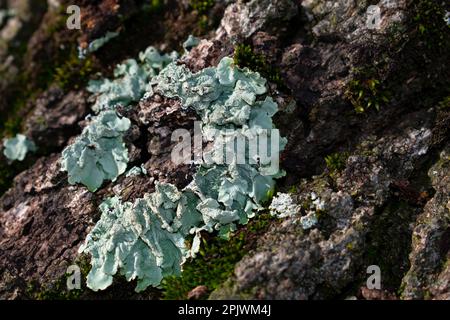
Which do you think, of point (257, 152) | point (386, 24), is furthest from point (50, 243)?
point (386, 24)

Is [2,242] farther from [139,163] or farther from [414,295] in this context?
[414,295]

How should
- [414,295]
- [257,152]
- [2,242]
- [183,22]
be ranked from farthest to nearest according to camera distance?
1. [183,22]
2. [2,242]
3. [257,152]
4. [414,295]

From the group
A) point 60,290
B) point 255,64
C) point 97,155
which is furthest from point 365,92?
point 60,290

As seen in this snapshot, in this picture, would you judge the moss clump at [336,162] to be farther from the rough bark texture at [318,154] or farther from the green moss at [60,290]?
the green moss at [60,290]

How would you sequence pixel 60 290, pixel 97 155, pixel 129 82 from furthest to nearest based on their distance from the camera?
pixel 129 82, pixel 97 155, pixel 60 290

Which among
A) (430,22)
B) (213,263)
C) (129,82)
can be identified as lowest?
(213,263)

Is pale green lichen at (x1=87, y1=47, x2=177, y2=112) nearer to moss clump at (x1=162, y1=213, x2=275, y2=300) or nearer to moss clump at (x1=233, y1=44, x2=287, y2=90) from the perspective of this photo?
moss clump at (x1=233, y1=44, x2=287, y2=90)

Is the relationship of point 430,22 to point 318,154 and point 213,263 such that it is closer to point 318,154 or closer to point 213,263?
point 318,154
